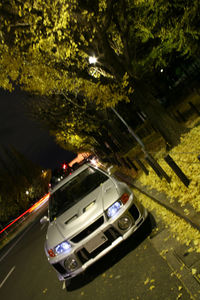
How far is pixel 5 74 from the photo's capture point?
9141mm

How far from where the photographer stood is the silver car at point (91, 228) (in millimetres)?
4227

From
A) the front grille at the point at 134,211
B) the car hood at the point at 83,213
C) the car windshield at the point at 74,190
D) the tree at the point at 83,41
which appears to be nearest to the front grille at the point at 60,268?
the car hood at the point at 83,213

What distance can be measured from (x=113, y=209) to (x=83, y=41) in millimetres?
6154

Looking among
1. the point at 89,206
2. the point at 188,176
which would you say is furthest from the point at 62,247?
the point at 188,176

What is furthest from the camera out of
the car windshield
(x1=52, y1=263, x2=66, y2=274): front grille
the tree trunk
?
the tree trunk

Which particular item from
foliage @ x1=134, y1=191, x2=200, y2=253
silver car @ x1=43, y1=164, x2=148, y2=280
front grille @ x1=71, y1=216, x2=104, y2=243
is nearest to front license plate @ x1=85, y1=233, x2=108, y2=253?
silver car @ x1=43, y1=164, x2=148, y2=280

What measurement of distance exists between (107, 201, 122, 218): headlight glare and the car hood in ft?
0.23

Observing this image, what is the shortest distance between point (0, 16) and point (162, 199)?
7.61m

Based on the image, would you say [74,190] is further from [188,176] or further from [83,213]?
[188,176]

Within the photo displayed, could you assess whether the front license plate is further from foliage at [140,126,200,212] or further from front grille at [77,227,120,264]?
foliage at [140,126,200,212]

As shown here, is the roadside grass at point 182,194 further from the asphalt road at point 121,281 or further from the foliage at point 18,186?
the foliage at point 18,186

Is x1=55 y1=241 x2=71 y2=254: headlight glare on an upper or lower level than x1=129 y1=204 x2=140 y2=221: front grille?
upper

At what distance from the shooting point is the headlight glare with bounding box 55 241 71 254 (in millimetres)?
4281

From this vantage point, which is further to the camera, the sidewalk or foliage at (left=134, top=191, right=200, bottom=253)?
foliage at (left=134, top=191, right=200, bottom=253)
